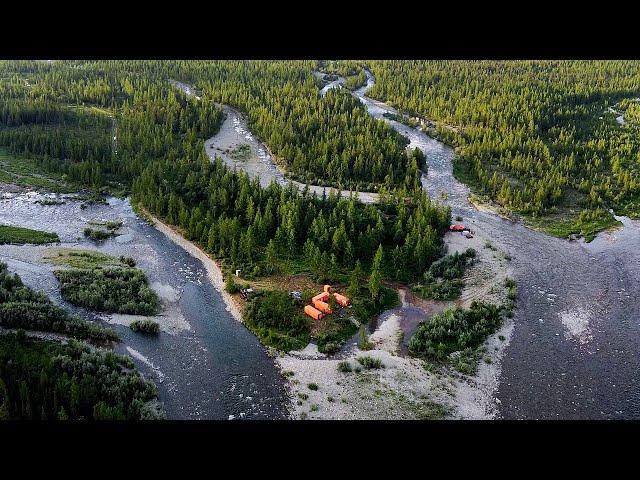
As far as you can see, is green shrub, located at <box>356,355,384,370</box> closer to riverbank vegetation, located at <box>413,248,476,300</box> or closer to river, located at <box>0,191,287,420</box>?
river, located at <box>0,191,287,420</box>

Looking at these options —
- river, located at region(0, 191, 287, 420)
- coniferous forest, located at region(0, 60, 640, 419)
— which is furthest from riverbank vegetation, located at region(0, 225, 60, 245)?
coniferous forest, located at region(0, 60, 640, 419)

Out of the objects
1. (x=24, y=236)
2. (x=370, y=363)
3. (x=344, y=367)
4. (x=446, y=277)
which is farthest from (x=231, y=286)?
(x=24, y=236)

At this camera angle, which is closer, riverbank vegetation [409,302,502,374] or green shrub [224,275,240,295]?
riverbank vegetation [409,302,502,374]

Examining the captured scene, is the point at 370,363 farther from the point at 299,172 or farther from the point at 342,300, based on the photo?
the point at 299,172

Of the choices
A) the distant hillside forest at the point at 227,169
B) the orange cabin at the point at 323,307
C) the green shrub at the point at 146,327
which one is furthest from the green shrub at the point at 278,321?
the green shrub at the point at 146,327

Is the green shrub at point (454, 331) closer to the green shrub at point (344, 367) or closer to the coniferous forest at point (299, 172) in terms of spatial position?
the coniferous forest at point (299, 172)
